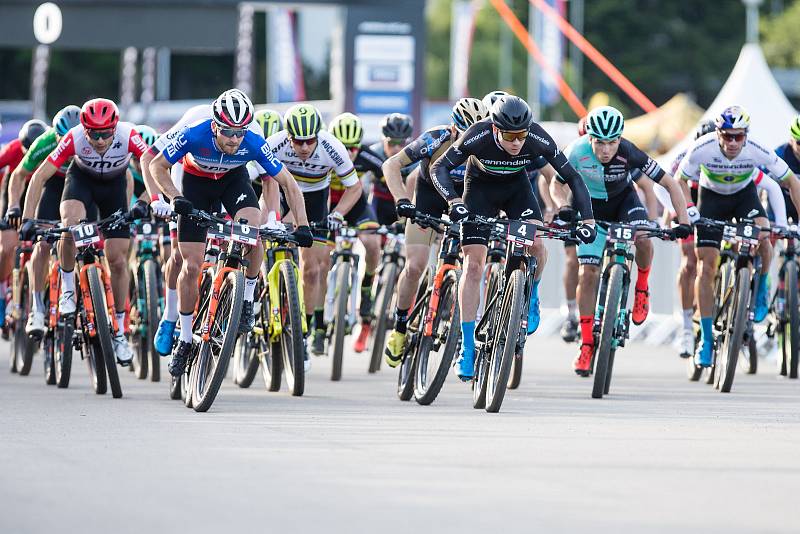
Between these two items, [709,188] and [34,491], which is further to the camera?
[709,188]

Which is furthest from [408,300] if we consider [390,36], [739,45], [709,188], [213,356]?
[739,45]

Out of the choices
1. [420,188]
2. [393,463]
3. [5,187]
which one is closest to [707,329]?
[420,188]

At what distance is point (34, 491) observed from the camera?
24.7 ft

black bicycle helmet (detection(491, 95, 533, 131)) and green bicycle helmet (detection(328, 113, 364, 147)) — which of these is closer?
black bicycle helmet (detection(491, 95, 533, 131))

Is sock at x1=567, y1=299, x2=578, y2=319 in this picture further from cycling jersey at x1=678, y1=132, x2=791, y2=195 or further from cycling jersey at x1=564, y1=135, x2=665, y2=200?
cycling jersey at x1=678, y1=132, x2=791, y2=195

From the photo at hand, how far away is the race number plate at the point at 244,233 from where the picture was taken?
11086mm

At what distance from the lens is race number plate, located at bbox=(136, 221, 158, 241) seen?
1330 cm

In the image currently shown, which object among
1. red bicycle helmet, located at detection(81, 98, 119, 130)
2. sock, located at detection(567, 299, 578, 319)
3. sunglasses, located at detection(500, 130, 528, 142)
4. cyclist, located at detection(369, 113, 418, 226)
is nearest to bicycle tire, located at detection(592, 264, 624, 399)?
sunglasses, located at detection(500, 130, 528, 142)

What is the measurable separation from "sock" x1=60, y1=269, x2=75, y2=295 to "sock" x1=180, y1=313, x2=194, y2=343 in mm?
1277

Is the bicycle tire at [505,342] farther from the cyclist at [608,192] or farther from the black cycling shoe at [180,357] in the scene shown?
the cyclist at [608,192]

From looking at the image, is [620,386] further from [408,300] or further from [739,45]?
[739,45]

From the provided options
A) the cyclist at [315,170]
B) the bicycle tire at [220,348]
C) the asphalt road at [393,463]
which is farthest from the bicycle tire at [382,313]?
the bicycle tire at [220,348]

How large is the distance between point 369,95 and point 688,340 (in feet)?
50.5

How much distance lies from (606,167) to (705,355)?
1.58 metres
